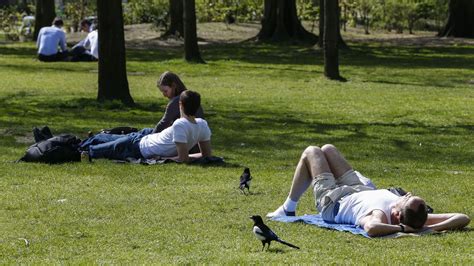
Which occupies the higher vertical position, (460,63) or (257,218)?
(257,218)

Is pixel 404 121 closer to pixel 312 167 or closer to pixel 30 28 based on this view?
pixel 312 167

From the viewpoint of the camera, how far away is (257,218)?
726 centimetres

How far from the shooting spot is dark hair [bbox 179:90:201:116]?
11570 mm

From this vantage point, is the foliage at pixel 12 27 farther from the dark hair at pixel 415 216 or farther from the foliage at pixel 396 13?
the dark hair at pixel 415 216

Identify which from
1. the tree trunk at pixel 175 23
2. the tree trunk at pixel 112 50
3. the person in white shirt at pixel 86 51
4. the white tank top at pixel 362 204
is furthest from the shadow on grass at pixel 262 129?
the tree trunk at pixel 175 23

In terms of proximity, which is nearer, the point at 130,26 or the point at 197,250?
the point at 197,250

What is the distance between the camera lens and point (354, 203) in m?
8.62

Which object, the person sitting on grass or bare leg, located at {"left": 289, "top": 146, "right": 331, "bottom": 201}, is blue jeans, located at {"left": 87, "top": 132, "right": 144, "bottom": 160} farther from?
bare leg, located at {"left": 289, "top": 146, "right": 331, "bottom": 201}

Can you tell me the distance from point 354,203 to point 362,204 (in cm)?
11

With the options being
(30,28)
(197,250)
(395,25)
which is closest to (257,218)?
(197,250)

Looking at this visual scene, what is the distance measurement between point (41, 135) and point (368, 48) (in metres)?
25.9

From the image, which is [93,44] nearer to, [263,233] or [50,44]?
[50,44]

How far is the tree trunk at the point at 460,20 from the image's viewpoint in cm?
4209

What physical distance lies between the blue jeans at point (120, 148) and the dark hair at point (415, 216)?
4836 millimetres
